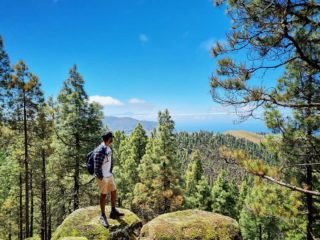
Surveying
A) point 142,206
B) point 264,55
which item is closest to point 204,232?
point 264,55

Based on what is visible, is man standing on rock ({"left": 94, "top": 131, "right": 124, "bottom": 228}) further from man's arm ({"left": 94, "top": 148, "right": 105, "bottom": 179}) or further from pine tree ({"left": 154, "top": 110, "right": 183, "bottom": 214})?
pine tree ({"left": 154, "top": 110, "right": 183, "bottom": 214})

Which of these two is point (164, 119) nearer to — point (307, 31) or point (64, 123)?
point (64, 123)

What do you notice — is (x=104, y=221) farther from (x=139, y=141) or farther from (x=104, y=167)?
(x=139, y=141)

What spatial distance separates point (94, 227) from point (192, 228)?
304 centimetres

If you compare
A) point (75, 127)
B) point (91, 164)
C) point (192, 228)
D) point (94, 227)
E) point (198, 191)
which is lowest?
point (198, 191)

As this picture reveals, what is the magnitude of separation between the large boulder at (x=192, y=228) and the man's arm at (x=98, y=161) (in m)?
2.43

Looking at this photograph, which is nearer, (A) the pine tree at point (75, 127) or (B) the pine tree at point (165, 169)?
(A) the pine tree at point (75, 127)

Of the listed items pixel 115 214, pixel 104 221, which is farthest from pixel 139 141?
pixel 104 221

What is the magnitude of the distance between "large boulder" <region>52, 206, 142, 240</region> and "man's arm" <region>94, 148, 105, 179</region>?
1.76 m

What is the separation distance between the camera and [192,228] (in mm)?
9156

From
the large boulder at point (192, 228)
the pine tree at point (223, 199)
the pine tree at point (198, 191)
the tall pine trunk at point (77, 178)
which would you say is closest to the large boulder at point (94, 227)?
the large boulder at point (192, 228)

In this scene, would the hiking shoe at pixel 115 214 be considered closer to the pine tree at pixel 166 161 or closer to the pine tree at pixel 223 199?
the pine tree at pixel 166 161

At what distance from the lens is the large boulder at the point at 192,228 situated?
8992 millimetres

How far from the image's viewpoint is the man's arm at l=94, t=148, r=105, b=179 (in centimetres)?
862
